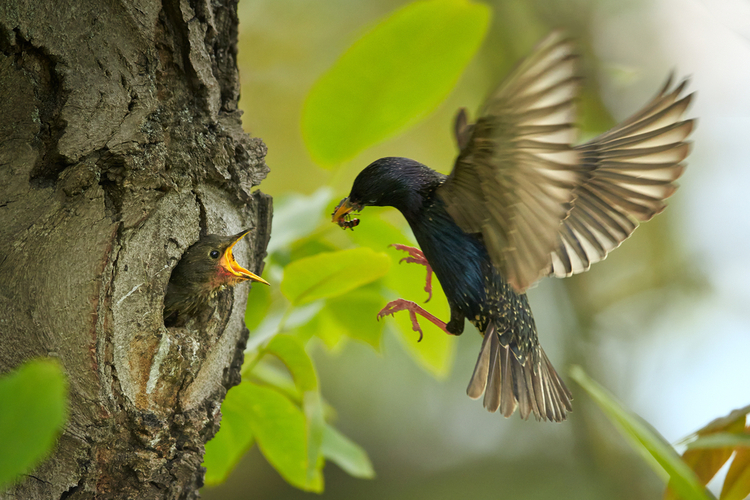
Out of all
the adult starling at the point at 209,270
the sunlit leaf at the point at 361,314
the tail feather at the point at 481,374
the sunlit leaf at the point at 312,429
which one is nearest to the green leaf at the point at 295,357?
the sunlit leaf at the point at 312,429

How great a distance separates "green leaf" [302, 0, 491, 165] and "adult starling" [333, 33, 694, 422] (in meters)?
0.15

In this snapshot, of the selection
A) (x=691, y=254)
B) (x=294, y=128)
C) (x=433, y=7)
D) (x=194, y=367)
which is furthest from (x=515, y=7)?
(x=194, y=367)

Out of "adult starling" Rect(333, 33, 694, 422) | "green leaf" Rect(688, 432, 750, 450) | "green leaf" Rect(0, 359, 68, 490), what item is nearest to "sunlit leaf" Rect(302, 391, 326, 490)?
"adult starling" Rect(333, 33, 694, 422)

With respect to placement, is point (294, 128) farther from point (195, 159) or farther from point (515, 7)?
point (195, 159)

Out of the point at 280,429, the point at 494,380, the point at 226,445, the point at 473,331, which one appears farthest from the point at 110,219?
the point at 473,331

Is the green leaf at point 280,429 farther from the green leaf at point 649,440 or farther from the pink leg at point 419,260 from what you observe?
the green leaf at point 649,440

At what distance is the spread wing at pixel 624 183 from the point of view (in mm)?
1390

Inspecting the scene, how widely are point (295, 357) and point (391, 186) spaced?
1.47ft

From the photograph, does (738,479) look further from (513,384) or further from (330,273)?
(330,273)

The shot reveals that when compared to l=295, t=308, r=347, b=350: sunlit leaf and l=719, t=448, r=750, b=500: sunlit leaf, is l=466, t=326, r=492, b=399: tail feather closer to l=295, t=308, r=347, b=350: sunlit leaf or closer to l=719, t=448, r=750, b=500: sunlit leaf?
l=295, t=308, r=347, b=350: sunlit leaf

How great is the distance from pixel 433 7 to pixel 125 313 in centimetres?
93

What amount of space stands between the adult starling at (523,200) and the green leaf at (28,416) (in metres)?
0.70

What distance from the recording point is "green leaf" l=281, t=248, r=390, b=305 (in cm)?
121

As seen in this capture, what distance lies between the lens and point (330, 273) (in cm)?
127
